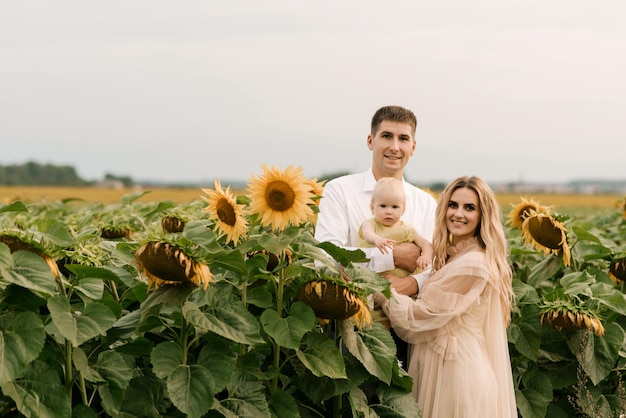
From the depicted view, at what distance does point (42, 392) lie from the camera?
288cm

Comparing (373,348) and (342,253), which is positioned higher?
(342,253)

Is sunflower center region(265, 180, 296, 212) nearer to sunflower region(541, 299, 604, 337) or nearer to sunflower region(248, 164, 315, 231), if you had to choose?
sunflower region(248, 164, 315, 231)

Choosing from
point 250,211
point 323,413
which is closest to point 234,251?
point 250,211

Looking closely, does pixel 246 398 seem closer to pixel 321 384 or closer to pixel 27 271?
pixel 321 384

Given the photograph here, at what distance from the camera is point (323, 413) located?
3771 mm

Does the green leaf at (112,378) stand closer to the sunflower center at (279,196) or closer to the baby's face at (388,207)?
the sunflower center at (279,196)

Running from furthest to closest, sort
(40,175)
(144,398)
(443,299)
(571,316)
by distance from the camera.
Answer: (40,175)
(571,316)
(443,299)
(144,398)

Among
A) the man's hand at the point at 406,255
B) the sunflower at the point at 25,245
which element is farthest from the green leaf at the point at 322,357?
the sunflower at the point at 25,245

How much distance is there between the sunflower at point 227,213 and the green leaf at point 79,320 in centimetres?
55

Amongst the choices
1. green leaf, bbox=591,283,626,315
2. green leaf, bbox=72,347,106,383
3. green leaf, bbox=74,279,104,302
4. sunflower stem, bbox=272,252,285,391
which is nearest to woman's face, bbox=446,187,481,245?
green leaf, bbox=591,283,626,315

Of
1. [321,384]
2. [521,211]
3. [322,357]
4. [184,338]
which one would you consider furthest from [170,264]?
[521,211]

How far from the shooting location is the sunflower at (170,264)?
292 centimetres

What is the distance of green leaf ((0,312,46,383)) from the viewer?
2.73m

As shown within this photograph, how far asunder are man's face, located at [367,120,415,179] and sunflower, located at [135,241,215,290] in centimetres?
178
